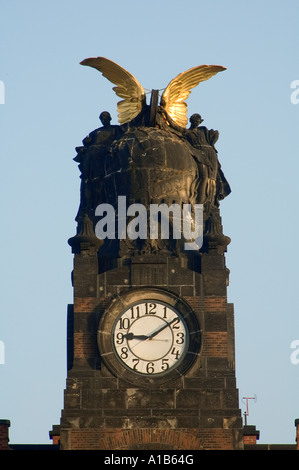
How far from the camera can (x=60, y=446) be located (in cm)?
6975

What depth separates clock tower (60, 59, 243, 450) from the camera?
6994cm

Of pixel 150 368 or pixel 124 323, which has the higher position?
pixel 124 323

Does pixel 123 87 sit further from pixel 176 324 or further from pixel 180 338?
pixel 180 338

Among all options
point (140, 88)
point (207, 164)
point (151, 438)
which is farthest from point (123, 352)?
point (140, 88)

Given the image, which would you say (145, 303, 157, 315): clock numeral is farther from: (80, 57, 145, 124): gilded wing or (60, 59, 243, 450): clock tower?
(80, 57, 145, 124): gilded wing

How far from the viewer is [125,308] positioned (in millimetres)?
71188

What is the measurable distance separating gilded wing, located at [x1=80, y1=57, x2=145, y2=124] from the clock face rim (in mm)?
7577

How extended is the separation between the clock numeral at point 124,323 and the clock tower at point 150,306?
0.07 meters

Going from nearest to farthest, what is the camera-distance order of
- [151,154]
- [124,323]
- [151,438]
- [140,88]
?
[151,438], [124,323], [151,154], [140,88]

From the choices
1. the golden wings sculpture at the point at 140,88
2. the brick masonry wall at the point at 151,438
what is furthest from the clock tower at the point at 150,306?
the golden wings sculpture at the point at 140,88

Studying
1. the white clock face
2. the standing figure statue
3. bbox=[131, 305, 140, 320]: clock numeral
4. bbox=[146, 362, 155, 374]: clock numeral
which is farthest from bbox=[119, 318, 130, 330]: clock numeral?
the standing figure statue

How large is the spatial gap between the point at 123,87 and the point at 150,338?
10113 mm

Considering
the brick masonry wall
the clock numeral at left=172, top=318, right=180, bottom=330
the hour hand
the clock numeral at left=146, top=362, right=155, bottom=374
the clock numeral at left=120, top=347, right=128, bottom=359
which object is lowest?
the brick masonry wall

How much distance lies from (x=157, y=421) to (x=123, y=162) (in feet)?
31.5
